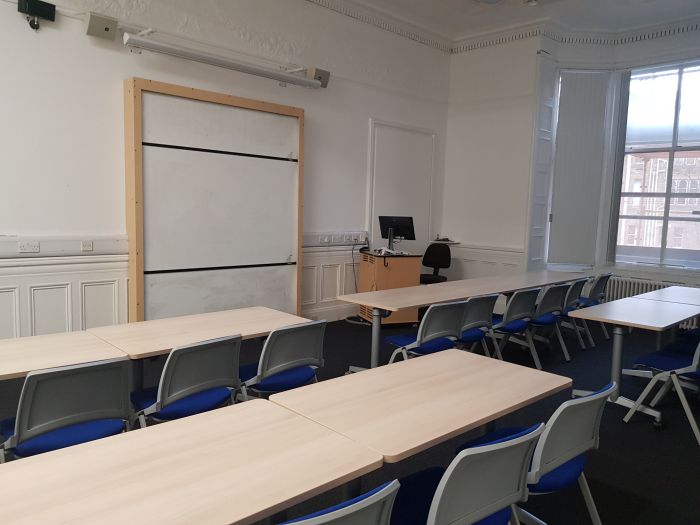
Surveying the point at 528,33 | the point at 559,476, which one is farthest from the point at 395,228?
the point at 559,476

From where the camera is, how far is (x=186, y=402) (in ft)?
8.59

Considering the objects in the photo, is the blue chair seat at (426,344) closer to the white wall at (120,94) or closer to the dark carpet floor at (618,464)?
the dark carpet floor at (618,464)

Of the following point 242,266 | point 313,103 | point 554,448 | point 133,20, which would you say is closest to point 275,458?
point 554,448

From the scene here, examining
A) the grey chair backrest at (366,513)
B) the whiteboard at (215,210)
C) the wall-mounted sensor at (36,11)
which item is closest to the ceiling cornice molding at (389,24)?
the whiteboard at (215,210)

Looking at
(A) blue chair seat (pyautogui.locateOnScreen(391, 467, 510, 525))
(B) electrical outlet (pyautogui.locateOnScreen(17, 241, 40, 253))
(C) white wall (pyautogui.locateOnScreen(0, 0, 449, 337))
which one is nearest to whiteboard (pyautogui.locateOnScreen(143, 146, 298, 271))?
(C) white wall (pyautogui.locateOnScreen(0, 0, 449, 337))

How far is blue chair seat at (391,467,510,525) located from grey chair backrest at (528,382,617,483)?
0.19m

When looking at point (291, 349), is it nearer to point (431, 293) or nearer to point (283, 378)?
point (283, 378)

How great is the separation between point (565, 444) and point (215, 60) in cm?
460

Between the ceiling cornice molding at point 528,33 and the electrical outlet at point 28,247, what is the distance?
4.30 m

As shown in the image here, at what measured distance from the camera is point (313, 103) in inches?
244

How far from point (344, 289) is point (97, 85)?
11.9 ft

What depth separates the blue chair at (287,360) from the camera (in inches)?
113

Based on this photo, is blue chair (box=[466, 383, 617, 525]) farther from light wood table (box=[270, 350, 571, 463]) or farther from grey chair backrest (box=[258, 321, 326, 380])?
grey chair backrest (box=[258, 321, 326, 380])

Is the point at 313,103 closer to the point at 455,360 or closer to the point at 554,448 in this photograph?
the point at 455,360
